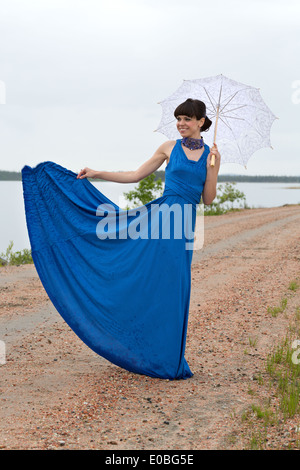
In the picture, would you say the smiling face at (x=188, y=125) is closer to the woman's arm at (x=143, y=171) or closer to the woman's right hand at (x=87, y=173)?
the woman's arm at (x=143, y=171)

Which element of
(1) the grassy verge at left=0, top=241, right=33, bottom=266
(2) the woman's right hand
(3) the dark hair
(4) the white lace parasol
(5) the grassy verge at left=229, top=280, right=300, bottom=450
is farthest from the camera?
(1) the grassy verge at left=0, top=241, right=33, bottom=266

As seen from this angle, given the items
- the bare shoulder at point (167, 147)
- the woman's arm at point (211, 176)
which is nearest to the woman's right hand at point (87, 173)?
the bare shoulder at point (167, 147)

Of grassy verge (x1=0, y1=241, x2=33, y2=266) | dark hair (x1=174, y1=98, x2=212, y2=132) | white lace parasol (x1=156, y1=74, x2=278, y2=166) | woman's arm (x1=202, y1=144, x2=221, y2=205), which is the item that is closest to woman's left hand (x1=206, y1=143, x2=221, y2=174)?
woman's arm (x1=202, y1=144, x2=221, y2=205)

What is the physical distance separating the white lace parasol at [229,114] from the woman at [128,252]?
648 mm

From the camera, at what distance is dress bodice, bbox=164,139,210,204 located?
202 inches

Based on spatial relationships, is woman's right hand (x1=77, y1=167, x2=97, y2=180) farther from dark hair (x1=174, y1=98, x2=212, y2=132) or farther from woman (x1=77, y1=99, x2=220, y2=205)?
dark hair (x1=174, y1=98, x2=212, y2=132)

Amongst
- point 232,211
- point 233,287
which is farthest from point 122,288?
point 232,211

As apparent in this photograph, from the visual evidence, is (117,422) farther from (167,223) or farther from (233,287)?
(233,287)

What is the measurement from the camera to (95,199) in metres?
5.57

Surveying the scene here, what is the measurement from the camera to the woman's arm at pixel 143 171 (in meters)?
5.30

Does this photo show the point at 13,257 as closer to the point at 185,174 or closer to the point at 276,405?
the point at 185,174

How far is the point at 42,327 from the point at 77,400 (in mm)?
2551

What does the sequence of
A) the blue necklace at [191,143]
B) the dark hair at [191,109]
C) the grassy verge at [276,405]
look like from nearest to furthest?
the grassy verge at [276,405] < the dark hair at [191,109] < the blue necklace at [191,143]

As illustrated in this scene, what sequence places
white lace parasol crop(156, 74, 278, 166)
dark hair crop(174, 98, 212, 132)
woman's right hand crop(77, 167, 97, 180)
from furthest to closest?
white lace parasol crop(156, 74, 278, 166), woman's right hand crop(77, 167, 97, 180), dark hair crop(174, 98, 212, 132)
